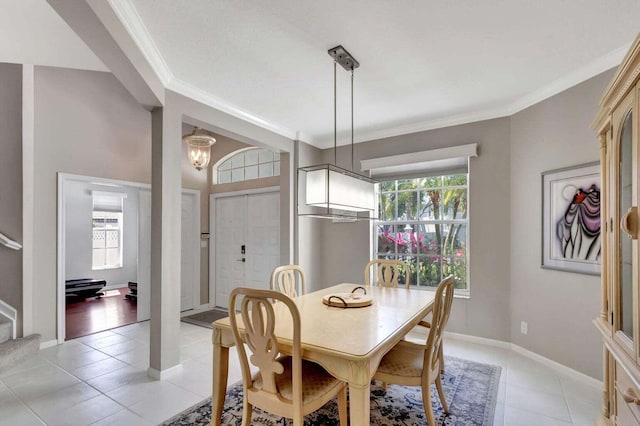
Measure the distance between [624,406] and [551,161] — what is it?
85.5 inches

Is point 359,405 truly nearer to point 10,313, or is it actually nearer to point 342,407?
point 342,407

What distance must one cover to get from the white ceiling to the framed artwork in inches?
32.7

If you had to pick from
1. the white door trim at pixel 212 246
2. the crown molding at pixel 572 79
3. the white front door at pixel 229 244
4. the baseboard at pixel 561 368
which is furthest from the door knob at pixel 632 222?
the white door trim at pixel 212 246

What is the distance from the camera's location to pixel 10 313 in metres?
3.31

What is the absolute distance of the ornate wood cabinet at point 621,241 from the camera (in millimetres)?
1312

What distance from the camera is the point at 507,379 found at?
271cm

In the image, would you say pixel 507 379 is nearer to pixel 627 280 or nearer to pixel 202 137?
pixel 627 280

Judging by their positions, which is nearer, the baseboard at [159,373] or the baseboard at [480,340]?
the baseboard at [159,373]

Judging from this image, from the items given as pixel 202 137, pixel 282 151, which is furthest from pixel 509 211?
pixel 202 137

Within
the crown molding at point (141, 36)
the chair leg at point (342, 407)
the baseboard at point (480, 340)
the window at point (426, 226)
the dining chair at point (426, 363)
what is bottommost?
the baseboard at point (480, 340)

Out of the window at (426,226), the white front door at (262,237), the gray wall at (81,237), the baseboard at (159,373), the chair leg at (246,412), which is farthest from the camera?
the gray wall at (81,237)

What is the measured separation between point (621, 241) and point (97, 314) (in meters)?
6.30

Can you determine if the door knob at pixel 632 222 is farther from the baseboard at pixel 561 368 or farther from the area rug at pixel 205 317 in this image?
the area rug at pixel 205 317

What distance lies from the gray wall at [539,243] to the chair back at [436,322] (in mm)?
1581
